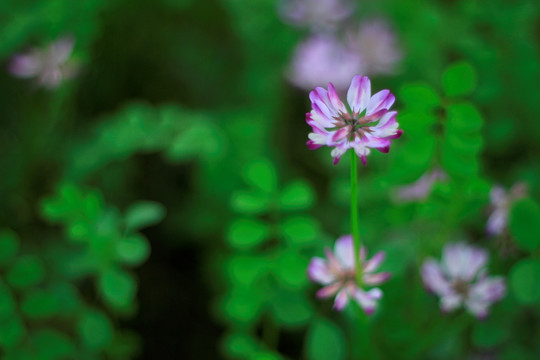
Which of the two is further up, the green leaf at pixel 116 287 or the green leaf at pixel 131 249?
the green leaf at pixel 131 249

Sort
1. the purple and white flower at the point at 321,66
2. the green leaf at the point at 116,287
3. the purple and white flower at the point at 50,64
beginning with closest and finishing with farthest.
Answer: the green leaf at the point at 116,287 < the purple and white flower at the point at 50,64 < the purple and white flower at the point at 321,66

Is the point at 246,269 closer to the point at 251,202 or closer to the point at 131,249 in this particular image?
the point at 251,202

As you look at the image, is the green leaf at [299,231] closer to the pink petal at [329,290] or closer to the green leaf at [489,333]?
the pink petal at [329,290]

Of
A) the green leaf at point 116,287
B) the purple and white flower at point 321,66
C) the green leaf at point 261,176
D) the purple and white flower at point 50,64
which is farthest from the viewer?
the purple and white flower at point 321,66

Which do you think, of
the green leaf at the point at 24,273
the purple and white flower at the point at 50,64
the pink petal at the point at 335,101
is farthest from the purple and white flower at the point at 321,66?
the pink petal at the point at 335,101

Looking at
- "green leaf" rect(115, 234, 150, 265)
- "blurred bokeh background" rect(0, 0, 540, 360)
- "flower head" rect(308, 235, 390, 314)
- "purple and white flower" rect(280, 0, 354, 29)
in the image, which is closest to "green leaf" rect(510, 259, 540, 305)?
"blurred bokeh background" rect(0, 0, 540, 360)

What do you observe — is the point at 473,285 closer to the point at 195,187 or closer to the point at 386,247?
the point at 386,247

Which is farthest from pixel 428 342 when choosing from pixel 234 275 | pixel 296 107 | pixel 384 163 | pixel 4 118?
pixel 4 118

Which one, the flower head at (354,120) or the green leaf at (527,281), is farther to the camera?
the green leaf at (527,281)

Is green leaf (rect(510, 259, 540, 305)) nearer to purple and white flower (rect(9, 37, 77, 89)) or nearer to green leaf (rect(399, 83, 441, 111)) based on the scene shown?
green leaf (rect(399, 83, 441, 111))
